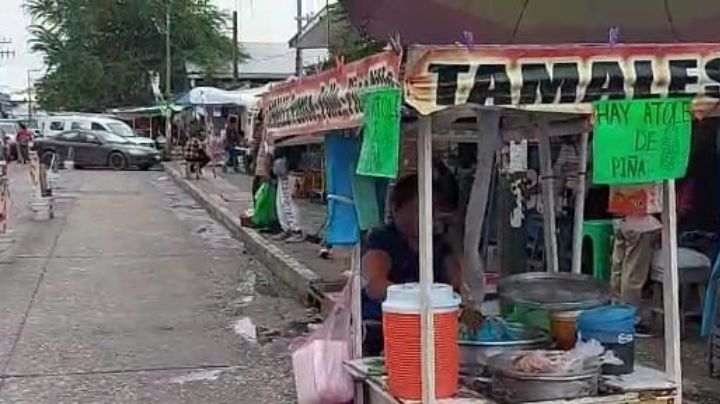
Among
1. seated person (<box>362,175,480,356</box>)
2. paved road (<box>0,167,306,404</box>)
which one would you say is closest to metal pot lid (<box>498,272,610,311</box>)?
seated person (<box>362,175,480,356</box>)

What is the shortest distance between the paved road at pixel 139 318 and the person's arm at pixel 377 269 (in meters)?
1.52

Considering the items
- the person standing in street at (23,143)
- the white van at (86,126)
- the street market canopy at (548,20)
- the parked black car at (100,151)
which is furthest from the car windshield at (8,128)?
the street market canopy at (548,20)

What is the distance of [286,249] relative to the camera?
14336 mm

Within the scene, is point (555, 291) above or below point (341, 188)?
below

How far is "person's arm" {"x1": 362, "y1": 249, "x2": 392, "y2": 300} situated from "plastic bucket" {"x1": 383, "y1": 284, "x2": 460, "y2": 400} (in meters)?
0.84

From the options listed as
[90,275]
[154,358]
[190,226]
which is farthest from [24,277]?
[190,226]

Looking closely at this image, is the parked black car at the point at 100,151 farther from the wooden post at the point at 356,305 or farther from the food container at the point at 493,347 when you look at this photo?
the food container at the point at 493,347

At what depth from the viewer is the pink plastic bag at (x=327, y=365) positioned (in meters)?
6.11

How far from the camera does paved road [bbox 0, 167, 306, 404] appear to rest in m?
7.76

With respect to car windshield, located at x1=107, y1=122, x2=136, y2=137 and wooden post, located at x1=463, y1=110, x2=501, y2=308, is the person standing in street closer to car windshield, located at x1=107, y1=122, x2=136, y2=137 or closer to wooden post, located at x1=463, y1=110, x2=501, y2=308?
car windshield, located at x1=107, y1=122, x2=136, y2=137

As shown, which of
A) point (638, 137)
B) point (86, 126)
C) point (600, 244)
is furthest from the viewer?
point (86, 126)

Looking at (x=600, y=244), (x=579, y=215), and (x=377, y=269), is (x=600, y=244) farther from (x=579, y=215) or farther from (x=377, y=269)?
(x=377, y=269)

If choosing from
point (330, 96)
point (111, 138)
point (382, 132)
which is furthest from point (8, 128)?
point (382, 132)

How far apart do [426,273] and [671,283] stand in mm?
1170
